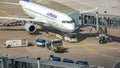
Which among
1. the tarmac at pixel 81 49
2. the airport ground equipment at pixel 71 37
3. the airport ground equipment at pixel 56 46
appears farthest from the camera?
the airport ground equipment at pixel 71 37

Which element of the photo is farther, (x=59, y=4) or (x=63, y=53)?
(x=59, y=4)

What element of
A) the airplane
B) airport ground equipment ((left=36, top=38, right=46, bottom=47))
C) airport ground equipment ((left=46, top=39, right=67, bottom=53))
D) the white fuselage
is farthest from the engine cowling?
airport ground equipment ((left=46, top=39, right=67, bottom=53))

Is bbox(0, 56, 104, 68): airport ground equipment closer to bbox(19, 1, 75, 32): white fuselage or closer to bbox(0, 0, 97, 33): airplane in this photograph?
bbox(19, 1, 75, 32): white fuselage

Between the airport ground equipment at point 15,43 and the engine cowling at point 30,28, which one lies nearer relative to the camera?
the airport ground equipment at point 15,43

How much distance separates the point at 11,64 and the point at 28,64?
73.9 inches

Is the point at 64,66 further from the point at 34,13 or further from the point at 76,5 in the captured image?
the point at 76,5

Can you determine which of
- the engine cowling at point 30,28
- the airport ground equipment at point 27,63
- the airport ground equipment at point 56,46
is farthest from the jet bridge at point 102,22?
the airport ground equipment at point 27,63

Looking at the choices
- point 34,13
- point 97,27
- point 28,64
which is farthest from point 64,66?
point 34,13

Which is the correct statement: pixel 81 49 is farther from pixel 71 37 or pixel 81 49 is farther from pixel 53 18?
pixel 53 18

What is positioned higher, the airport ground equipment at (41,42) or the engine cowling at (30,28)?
the engine cowling at (30,28)

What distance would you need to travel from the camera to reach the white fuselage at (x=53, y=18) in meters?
78.2

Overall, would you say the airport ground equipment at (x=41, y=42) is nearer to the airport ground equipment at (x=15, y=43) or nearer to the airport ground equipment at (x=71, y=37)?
the airport ground equipment at (x=15, y=43)

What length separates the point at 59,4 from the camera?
116 meters

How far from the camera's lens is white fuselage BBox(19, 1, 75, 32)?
7825 cm
